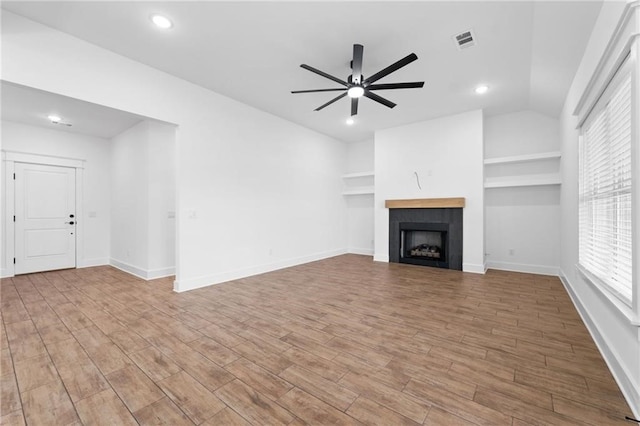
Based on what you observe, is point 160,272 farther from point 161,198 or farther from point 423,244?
point 423,244

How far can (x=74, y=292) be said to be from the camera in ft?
12.4

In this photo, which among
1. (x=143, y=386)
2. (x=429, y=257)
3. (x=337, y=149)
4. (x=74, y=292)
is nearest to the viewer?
(x=143, y=386)

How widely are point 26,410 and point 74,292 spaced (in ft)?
9.47

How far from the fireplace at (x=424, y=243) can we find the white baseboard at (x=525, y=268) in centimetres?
97

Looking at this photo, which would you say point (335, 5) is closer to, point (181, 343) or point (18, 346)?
point (181, 343)

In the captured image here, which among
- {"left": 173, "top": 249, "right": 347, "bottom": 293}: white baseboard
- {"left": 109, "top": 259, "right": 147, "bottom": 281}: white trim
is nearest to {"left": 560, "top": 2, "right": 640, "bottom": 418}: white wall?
{"left": 173, "top": 249, "right": 347, "bottom": 293}: white baseboard

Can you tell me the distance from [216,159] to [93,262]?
4.00 metres

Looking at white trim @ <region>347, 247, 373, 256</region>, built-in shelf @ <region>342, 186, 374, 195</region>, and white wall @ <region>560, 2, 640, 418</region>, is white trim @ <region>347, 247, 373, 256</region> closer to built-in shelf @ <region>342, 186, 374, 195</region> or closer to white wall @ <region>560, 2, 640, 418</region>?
built-in shelf @ <region>342, 186, 374, 195</region>

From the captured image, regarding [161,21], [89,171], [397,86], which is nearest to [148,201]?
[89,171]

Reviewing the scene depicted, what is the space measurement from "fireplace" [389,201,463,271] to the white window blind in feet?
7.26

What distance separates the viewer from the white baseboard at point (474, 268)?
15.9 ft

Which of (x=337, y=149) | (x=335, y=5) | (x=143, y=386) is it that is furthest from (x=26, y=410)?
(x=337, y=149)

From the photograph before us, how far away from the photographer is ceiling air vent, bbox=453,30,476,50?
9.19ft

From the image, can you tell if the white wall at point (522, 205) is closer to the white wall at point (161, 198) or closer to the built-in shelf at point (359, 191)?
the built-in shelf at point (359, 191)
